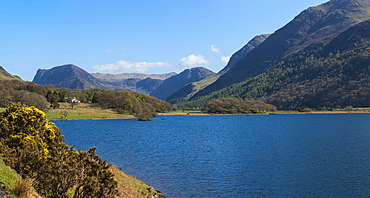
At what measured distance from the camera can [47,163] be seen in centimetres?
2072

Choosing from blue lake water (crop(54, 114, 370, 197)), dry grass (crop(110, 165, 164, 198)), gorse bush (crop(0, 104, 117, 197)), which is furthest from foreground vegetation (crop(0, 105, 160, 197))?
blue lake water (crop(54, 114, 370, 197))

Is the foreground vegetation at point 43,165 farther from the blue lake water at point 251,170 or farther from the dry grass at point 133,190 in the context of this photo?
the blue lake water at point 251,170

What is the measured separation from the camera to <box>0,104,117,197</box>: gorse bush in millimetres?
19922

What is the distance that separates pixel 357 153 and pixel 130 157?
5258 cm

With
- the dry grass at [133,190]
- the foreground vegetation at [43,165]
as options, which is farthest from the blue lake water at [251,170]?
the foreground vegetation at [43,165]

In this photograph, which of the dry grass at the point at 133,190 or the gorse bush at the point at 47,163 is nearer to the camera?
the gorse bush at the point at 47,163

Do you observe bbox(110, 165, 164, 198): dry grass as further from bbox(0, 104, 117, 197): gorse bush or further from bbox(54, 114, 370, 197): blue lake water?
bbox(0, 104, 117, 197): gorse bush

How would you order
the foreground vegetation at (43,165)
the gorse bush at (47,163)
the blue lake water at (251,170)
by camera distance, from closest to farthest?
the foreground vegetation at (43,165), the gorse bush at (47,163), the blue lake water at (251,170)

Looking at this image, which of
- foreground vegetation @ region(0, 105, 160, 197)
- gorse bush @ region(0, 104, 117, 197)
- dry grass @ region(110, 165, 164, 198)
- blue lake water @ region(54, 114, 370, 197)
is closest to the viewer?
foreground vegetation @ region(0, 105, 160, 197)

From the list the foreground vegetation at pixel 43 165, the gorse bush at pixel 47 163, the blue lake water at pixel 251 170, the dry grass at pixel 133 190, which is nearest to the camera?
the foreground vegetation at pixel 43 165

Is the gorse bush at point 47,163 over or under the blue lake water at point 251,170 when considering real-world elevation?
over

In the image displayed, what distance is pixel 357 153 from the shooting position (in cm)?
6738

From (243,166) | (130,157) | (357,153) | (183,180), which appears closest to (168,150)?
(130,157)

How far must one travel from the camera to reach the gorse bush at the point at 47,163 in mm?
19922
